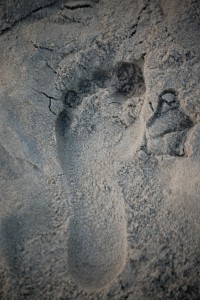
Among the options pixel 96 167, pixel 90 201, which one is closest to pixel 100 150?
pixel 96 167

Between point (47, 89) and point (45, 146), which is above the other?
point (47, 89)

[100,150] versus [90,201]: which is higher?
[100,150]

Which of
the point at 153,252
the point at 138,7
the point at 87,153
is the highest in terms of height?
the point at 138,7

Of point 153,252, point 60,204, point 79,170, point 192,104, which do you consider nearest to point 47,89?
point 79,170

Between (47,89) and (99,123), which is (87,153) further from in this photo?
(47,89)

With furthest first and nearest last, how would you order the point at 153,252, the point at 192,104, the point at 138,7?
the point at 138,7 → the point at 192,104 → the point at 153,252


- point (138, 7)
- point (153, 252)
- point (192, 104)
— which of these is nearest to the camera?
point (153, 252)

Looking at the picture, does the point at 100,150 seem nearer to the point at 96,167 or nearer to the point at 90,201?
the point at 96,167

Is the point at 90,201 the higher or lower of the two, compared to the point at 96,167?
lower
